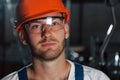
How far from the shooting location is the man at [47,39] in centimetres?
131

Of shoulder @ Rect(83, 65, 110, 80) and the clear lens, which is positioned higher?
the clear lens

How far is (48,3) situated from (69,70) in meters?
0.28

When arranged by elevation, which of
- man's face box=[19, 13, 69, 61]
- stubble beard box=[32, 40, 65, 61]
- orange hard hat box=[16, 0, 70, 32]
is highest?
orange hard hat box=[16, 0, 70, 32]

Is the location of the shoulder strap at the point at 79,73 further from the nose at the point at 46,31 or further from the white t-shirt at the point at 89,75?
the nose at the point at 46,31

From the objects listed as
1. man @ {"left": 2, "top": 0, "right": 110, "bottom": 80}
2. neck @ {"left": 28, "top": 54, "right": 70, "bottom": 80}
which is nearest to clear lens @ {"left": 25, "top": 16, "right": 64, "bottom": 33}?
man @ {"left": 2, "top": 0, "right": 110, "bottom": 80}

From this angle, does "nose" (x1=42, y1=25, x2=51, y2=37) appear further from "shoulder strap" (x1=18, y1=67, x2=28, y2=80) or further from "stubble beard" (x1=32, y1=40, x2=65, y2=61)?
"shoulder strap" (x1=18, y1=67, x2=28, y2=80)

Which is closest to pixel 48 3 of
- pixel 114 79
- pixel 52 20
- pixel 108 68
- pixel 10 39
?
pixel 52 20

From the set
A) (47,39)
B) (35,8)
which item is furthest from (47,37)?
(35,8)

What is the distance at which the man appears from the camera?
131 cm

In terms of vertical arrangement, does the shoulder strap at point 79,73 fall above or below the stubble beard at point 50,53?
below

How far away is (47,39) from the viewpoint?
1.30 m

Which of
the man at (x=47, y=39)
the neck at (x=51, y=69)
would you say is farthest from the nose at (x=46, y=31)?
the neck at (x=51, y=69)

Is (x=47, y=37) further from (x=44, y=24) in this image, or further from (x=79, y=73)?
(x=79, y=73)

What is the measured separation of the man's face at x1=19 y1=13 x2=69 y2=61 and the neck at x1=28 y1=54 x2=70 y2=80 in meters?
0.05
